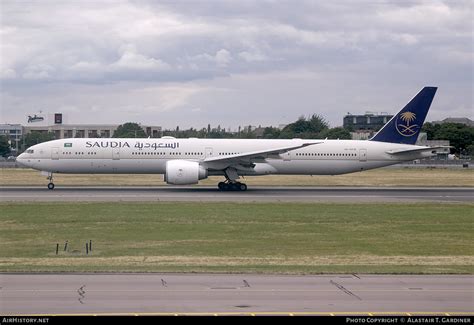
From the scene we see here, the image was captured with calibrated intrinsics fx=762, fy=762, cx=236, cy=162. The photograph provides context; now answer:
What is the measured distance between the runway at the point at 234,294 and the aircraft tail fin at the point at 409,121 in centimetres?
3463

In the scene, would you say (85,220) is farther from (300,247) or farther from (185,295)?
(185,295)

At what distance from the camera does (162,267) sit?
69.1ft

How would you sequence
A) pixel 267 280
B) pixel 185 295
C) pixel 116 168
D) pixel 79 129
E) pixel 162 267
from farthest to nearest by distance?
pixel 79 129
pixel 116 168
pixel 162 267
pixel 267 280
pixel 185 295

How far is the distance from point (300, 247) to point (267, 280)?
868 centimetres

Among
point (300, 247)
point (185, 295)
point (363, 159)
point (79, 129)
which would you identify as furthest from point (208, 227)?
point (79, 129)

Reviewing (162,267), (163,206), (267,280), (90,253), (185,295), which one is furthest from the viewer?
(163,206)

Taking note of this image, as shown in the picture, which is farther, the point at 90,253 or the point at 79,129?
the point at 79,129

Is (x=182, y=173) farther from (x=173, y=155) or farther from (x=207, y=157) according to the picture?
(x=207, y=157)

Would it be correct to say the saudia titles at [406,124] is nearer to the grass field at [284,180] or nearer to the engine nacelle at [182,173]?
the grass field at [284,180]

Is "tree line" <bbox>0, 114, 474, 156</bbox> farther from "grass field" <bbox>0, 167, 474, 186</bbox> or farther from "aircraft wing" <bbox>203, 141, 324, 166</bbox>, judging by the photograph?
"aircraft wing" <bbox>203, 141, 324, 166</bbox>

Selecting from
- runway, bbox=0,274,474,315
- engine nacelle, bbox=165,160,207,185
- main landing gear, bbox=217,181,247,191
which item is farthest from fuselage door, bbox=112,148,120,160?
runway, bbox=0,274,474,315

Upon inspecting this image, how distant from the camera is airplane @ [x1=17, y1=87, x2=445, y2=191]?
48.1m

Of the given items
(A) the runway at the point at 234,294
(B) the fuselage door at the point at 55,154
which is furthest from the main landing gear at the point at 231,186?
(A) the runway at the point at 234,294

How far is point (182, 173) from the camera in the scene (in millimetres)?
46188
